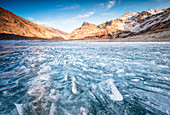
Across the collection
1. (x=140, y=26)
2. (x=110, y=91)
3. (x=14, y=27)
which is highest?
(x=140, y=26)

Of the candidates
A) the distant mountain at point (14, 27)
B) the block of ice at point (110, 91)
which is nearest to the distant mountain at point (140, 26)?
the block of ice at point (110, 91)

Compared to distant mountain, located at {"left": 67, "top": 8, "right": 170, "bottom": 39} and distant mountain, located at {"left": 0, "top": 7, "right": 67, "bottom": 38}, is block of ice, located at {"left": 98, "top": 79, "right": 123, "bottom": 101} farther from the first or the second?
distant mountain, located at {"left": 0, "top": 7, "right": 67, "bottom": 38}

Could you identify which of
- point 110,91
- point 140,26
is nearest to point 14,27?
point 110,91

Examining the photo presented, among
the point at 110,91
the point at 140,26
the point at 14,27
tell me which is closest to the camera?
the point at 110,91

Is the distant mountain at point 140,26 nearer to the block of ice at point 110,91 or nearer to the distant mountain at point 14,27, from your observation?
the block of ice at point 110,91

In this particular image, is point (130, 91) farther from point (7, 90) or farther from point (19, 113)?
point (7, 90)

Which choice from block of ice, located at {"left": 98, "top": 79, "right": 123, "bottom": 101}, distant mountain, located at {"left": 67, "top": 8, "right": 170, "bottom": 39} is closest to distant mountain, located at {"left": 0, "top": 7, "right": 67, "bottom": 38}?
distant mountain, located at {"left": 67, "top": 8, "right": 170, "bottom": 39}

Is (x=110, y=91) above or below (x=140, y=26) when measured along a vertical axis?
below

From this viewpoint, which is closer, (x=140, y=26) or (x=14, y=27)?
(x=140, y=26)

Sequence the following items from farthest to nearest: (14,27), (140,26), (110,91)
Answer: (14,27), (140,26), (110,91)

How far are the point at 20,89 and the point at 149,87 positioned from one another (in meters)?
3.21

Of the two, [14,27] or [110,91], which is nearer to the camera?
[110,91]

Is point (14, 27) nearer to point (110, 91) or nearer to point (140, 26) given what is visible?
point (110, 91)

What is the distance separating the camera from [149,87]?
6.18 feet
